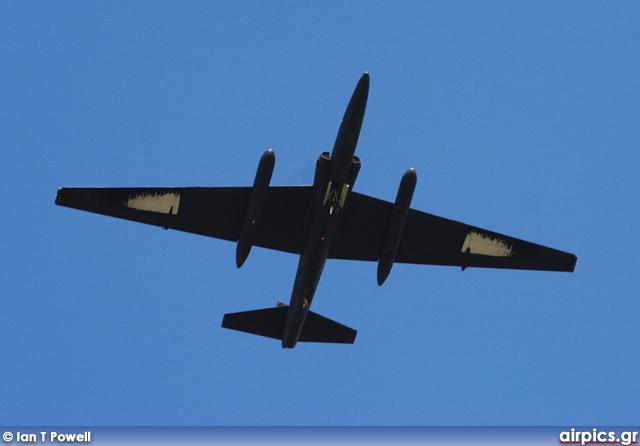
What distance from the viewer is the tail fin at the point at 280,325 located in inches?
1253

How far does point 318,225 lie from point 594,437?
11286 millimetres

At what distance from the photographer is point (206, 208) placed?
1201 inches

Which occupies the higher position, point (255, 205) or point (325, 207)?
point (325, 207)

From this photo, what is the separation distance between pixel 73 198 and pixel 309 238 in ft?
26.5

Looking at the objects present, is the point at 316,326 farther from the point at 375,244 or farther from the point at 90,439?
the point at 90,439

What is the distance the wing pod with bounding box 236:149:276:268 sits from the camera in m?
27.3

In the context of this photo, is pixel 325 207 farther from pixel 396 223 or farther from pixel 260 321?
pixel 260 321

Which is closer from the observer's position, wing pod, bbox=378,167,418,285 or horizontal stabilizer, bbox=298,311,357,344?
wing pod, bbox=378,167,418,285

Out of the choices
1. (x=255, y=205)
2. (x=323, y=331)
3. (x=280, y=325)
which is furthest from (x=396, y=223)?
(x=280, y=325)

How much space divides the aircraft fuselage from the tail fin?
0.72 metres

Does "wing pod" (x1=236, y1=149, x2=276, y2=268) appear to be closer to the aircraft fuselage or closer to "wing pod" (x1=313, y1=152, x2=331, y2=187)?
"wing pod" (x1=313, y1=152, x2=331, y2=187)

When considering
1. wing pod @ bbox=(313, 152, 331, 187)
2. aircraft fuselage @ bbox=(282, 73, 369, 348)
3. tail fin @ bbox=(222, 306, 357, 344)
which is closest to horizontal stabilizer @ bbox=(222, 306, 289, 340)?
tail fin @ bbox=(222, 306, 357, 344)

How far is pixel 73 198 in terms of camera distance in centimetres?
2850

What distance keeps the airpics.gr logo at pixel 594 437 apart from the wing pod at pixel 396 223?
8.17m
